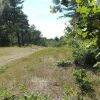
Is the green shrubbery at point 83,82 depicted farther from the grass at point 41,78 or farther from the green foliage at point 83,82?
the grass at point 41,78

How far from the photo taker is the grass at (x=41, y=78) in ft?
47.7

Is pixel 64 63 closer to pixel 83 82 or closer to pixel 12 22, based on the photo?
pixel 83 82

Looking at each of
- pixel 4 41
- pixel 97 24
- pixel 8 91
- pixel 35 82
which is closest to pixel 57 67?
pixel 35 82

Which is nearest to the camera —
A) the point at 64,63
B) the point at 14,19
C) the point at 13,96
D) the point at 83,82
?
the point at 13,96

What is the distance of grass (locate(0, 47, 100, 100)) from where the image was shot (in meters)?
14.5

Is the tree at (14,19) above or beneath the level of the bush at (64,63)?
above

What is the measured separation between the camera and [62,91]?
1461 centimetres

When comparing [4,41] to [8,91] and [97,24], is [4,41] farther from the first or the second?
[97,24]

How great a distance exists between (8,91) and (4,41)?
5082 cm

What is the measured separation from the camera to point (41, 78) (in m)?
16.3

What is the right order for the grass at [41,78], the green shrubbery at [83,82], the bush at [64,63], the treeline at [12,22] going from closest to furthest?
the grass at [41,78]
the green shrubbery at [83,82]
the bush at [64,63]
the treeline at [12,22]

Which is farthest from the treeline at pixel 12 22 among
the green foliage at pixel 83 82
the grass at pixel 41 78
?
the green foliage at pixel 83 82

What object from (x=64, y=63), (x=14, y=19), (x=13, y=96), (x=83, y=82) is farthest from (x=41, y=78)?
(x=14, y=19)

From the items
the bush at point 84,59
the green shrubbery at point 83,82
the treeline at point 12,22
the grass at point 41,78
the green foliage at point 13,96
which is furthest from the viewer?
the treeline at point 12,22
